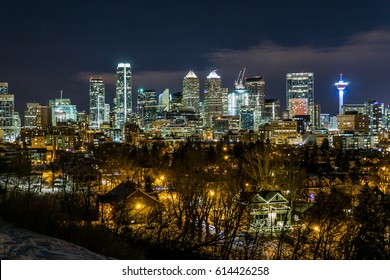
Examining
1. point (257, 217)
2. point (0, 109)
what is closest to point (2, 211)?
point (257, 217)

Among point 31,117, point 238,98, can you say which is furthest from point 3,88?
point 238,98

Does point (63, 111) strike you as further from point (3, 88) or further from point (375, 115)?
point (375, 115)

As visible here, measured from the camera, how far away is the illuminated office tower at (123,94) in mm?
89325

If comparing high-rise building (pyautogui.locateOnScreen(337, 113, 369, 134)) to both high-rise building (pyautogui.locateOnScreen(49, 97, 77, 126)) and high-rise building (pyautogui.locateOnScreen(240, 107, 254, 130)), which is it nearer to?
high-rise building (pyautogui.locateOnScreen(240, 107, 254, 130))

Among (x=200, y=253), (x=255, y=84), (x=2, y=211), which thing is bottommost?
(x=200, y=253)

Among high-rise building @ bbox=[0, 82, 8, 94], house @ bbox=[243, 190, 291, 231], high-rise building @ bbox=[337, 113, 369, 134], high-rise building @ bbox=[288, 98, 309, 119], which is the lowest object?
house @ bbox=[243, 190, 291, 231]

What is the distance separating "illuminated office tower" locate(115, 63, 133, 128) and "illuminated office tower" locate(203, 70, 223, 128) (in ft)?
45.0

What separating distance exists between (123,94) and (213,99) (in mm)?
18098

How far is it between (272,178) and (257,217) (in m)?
3.34

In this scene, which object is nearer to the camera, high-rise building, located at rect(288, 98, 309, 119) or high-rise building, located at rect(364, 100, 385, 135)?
high-rise building, located at rect(364, 100, 385, 135)

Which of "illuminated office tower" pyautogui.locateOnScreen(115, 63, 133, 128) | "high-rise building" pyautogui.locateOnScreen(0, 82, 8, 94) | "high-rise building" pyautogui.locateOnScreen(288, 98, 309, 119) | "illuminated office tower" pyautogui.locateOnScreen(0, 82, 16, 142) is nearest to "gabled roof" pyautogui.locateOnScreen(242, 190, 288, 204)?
"illuminated office tower" pyautogui.locateOnScreen(0, 82, 16, 142)

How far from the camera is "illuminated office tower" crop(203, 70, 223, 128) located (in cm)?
8288

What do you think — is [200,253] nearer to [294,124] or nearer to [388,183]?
[388,183]
